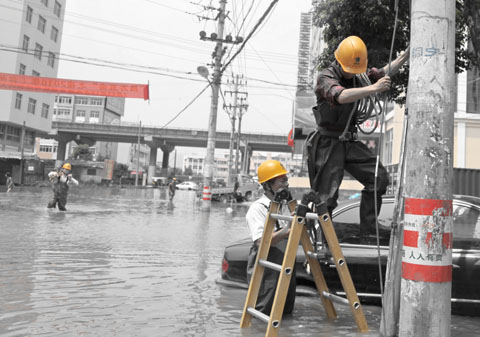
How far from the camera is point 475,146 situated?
65.5 ft

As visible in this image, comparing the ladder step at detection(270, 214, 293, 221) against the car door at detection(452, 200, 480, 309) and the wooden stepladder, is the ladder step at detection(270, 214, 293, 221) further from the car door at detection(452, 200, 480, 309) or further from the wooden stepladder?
the car door at detection(452, 200, 480, 309)

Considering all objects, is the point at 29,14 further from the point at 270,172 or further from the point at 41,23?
the point at 270,172

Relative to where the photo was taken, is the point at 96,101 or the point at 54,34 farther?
the point at 96,101

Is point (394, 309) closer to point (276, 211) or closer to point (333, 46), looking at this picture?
point (276, 211)

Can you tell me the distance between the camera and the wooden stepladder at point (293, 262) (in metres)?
3.34

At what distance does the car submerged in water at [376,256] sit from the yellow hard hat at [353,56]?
163 centimetres

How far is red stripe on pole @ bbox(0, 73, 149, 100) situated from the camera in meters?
22.3

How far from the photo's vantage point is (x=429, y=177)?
2.80 m

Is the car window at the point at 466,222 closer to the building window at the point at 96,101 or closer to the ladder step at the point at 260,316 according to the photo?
the ladder step at the point at 260,316

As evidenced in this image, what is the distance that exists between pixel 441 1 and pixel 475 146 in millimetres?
19652

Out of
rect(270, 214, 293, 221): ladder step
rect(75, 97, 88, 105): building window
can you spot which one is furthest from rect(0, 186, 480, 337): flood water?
rect(75, 97, 88, 105): building window

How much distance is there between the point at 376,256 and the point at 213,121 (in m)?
18.0

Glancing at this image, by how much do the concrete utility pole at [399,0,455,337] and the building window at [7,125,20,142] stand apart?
47141 mm

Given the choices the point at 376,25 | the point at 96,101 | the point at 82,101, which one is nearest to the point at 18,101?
the point at 376,25
